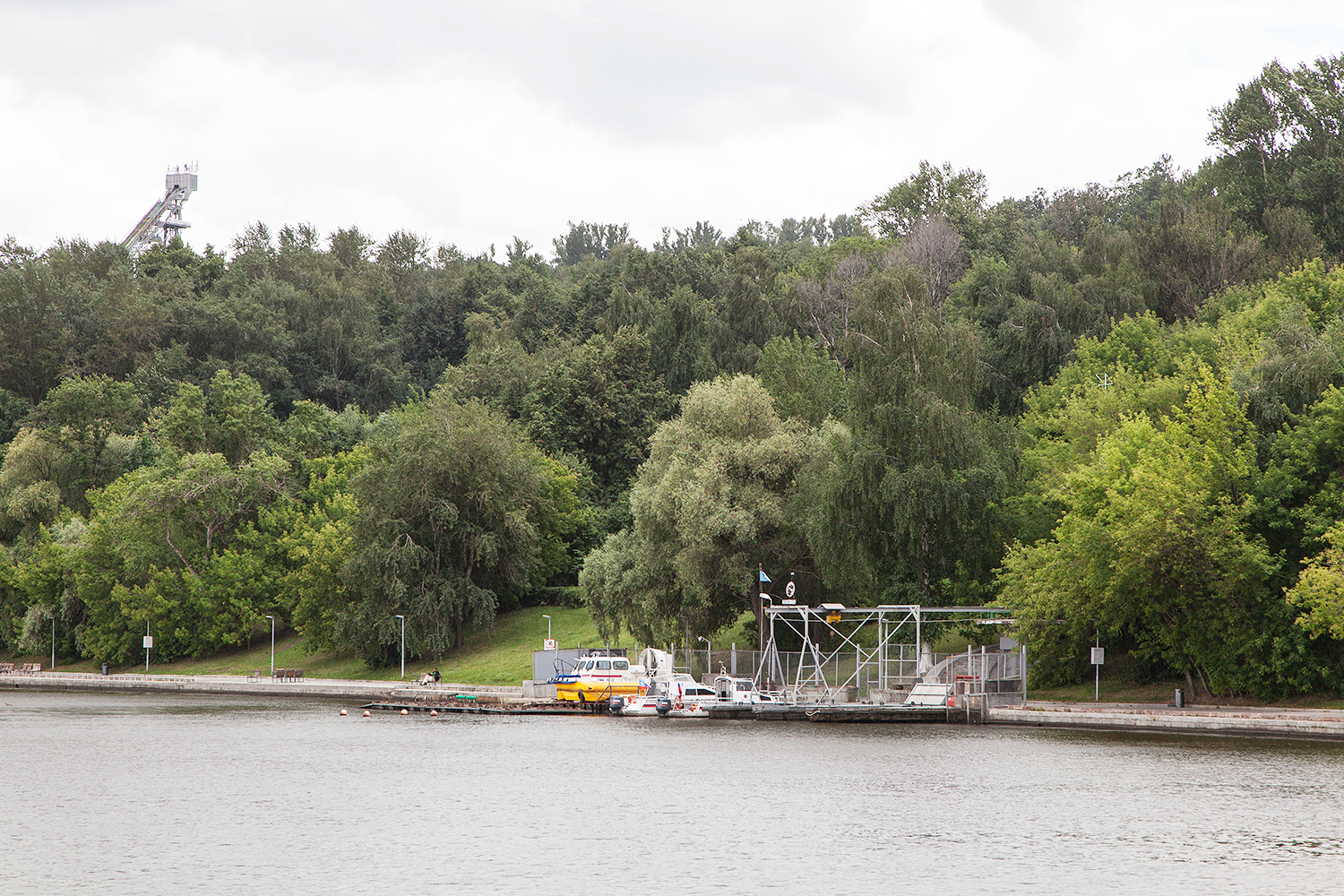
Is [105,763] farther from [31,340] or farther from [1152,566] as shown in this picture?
[31,340]

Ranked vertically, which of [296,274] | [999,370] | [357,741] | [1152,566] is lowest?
[357,741]

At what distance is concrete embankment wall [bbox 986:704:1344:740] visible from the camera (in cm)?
4559

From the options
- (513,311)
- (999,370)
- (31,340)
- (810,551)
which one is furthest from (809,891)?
(31,340)

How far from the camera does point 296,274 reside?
500ft

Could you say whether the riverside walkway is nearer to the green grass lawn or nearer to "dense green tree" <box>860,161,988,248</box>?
the green grass lawn

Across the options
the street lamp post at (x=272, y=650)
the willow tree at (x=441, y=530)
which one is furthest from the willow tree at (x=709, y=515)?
the street lamp post at (x=272, y=650)

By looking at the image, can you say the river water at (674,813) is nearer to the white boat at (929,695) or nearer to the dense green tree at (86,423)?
the white boat at (929,695)

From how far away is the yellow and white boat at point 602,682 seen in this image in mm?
64312

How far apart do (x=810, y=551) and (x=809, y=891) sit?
40.0m

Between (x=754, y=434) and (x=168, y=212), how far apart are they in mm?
128826

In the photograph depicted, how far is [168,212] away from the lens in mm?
173750

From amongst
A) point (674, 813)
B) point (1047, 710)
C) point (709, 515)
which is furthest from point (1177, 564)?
point (674, 813)

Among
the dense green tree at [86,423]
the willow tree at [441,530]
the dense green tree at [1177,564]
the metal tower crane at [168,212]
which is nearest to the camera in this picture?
the dense green tree at [1177,564]

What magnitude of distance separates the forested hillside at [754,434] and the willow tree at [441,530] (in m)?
0.24
